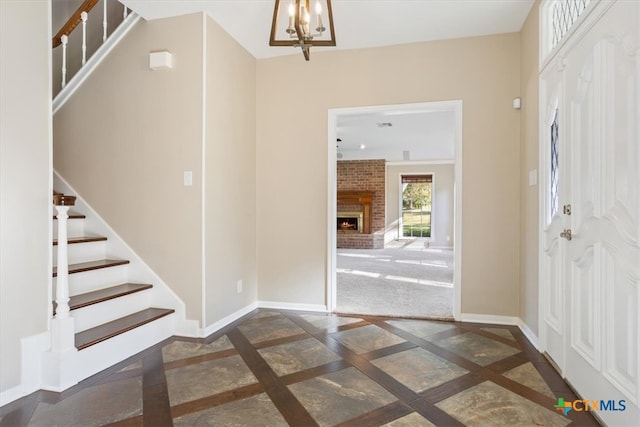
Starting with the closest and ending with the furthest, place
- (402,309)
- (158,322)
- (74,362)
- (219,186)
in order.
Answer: (74,362) → (158,322) → (219,186) → (402,309)

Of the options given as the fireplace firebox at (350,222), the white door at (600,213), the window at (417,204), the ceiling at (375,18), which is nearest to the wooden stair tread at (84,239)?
the ceiling at (375,18)

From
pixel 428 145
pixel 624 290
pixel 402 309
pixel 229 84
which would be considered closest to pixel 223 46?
pixel 229 84

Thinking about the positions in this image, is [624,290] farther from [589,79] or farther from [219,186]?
[219,186]

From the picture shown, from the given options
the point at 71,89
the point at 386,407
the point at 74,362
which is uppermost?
the point at 71,89

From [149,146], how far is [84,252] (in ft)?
3.38

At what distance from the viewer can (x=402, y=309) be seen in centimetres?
380

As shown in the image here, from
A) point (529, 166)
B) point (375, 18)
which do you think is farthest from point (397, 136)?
point (529, 166)

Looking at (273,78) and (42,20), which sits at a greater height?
(273,78)

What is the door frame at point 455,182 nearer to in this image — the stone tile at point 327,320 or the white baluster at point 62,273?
the stone tile at point 327,320

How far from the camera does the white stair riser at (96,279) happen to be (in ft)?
8.89

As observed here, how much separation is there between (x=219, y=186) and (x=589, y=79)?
8.80 ft

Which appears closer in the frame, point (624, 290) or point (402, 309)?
point (624, 290)

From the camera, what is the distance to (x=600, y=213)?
178cm

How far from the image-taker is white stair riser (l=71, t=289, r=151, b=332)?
249 centimetres
